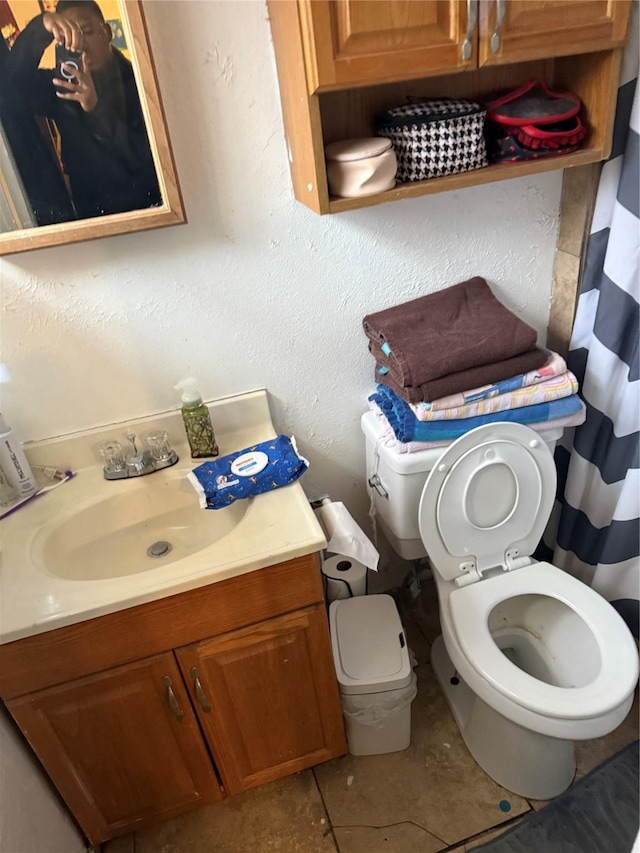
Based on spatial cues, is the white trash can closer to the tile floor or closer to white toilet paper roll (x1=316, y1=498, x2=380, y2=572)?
the tile floor

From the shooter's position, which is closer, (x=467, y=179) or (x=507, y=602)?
(x=467, y=179)

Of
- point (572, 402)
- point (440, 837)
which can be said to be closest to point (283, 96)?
point (572, 402)

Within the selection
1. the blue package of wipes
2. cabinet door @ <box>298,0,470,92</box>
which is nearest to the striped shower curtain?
cabinet door @ <box>298,0,470,92</box>

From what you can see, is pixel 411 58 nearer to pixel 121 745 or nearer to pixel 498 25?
pixel 498 25

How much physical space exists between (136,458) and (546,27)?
1107mm

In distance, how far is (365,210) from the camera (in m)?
1.25

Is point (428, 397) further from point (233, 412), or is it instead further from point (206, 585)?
point (206, 585)

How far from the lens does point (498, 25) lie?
944mm

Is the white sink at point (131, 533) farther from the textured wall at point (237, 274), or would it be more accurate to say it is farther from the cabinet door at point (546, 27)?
the cabinet door at point (546, 27)

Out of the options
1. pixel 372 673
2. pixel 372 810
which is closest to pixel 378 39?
pixel 372 673

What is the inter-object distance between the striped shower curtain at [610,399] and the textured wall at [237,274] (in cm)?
13

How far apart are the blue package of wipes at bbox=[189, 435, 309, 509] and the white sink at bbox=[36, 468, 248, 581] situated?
0.05 meters

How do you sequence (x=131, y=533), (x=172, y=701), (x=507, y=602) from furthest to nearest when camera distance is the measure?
(x=507, y=602) < (x=131, y=533) < (x=172, y=701)

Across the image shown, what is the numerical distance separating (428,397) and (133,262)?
659 millimetres
